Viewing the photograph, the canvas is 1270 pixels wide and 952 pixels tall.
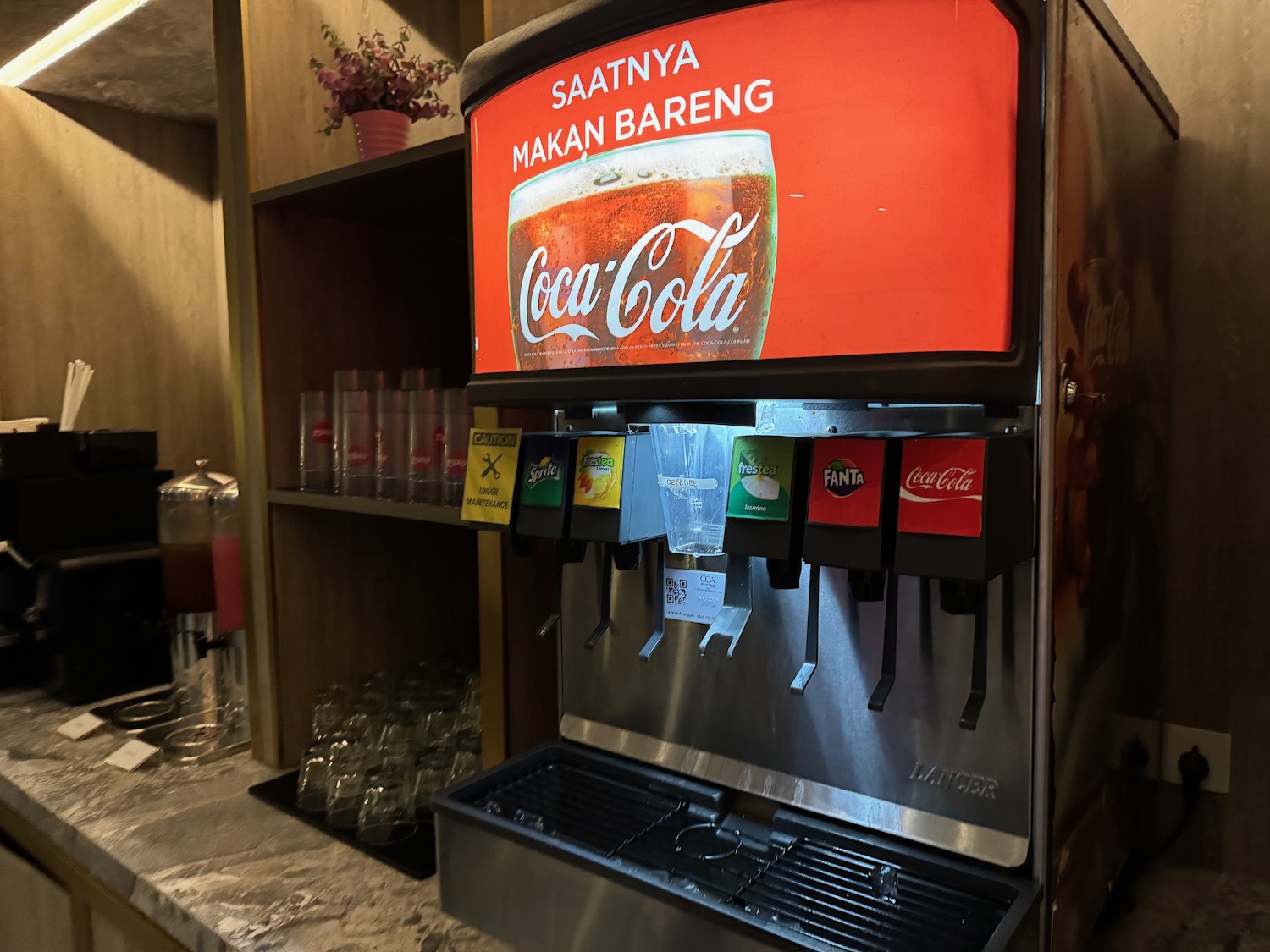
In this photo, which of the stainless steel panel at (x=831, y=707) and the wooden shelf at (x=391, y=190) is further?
the wooden shelf at (x=391, y=190)

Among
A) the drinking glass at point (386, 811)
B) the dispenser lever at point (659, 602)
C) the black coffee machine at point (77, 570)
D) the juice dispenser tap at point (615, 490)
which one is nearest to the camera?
the juice dispenser tap at point (615, 490)

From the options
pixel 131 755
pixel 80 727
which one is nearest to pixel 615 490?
pixel 131 755

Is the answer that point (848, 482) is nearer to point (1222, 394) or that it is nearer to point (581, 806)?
point (581, 806)

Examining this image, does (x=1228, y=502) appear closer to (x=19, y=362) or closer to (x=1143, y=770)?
(x=1143, y=770)

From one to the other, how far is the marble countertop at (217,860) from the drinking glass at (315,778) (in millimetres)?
49

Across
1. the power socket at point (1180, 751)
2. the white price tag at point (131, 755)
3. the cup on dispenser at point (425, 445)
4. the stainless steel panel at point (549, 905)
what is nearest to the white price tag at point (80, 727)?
the white price tag at point (131, 755)

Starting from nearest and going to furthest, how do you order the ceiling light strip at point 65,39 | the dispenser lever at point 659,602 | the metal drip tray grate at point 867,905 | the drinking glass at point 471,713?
the metal drip tray grate at point 867,905
the dispenser lever at point 659,602
the drinking glass at point 471,713
the ceiling light strip at point 65,39

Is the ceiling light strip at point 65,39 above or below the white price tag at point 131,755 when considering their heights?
above

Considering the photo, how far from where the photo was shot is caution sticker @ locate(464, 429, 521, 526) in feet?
3.29

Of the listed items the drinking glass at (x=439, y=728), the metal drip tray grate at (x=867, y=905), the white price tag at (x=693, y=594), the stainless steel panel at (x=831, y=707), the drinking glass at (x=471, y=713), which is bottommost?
the drinking glass at (x=439, y=728)

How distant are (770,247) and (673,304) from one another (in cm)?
10

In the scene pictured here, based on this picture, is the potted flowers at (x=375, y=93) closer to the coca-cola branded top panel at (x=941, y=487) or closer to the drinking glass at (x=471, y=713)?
the drinking glass at (x=471, y=713)

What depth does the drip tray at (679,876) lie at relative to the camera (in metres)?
0.78

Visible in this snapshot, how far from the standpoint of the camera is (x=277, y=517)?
62.7 inches
